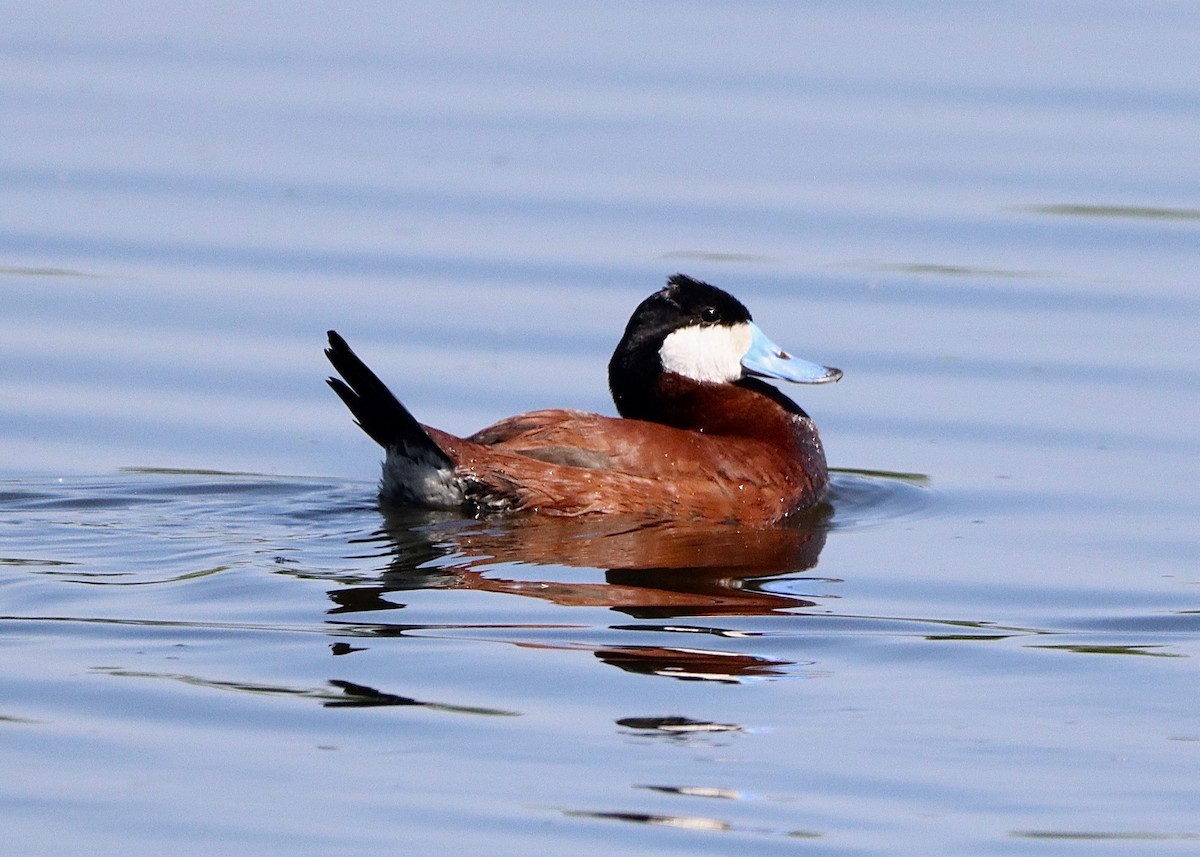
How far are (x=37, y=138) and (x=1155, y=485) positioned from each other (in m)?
6.59

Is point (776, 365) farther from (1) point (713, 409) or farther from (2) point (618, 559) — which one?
(2) point (618, 559)

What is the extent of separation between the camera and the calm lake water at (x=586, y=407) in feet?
15.7

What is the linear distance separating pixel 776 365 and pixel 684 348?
1.43 feet

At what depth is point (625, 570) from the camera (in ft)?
22.0

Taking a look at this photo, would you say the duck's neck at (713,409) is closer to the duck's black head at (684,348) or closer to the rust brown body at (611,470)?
the duck's black head at (684,348)

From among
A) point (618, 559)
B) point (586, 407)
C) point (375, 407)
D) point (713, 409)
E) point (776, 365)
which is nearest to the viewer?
point (618, 559)

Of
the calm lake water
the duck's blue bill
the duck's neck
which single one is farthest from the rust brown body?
the duck's blue bill

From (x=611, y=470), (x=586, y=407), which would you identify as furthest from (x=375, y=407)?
(x=586, y=407)

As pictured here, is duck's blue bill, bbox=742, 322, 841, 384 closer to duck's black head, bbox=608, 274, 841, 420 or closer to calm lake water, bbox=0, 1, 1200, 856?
duck's black head, bbox=608, 274, 841, 420

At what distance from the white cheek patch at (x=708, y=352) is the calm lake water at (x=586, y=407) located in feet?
2.05

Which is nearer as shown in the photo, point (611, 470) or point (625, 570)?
point (625, 570)

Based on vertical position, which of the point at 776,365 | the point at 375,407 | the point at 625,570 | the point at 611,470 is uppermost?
the point at 776,365

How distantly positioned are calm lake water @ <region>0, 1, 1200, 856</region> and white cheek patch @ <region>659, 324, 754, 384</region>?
0.62 meters

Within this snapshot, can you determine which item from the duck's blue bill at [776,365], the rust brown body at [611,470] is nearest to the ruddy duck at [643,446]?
the rust brown body at [611,470]
